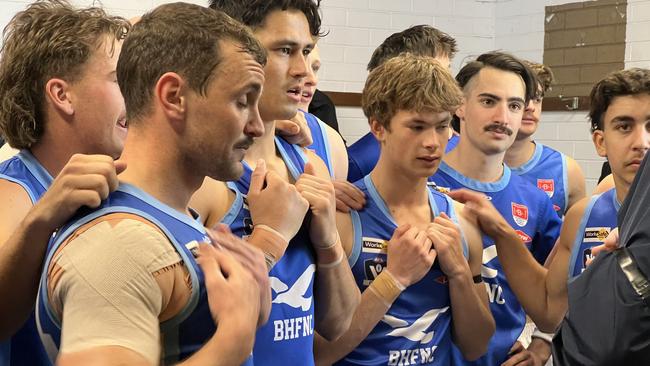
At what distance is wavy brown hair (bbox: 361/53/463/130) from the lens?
304 cm

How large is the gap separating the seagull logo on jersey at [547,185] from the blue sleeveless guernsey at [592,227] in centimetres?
89

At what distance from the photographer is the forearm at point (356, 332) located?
2.80 m

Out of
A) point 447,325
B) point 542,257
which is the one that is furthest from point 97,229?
point 542,257

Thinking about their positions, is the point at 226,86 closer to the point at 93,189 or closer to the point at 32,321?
the point at 93,189

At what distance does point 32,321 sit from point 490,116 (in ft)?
7.93

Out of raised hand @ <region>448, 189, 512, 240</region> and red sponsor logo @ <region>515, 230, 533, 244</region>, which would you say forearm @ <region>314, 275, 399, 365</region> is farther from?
red sponsor logo @ <region>515, 230, 533, 244</region>

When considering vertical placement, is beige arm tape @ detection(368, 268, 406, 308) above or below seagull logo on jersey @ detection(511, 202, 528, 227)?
below

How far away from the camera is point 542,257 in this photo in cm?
373

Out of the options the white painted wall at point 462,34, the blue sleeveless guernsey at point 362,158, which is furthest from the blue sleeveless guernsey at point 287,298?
the white painted wall at point 462,34

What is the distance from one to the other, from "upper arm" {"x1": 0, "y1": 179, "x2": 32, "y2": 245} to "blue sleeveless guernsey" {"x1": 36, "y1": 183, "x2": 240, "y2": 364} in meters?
0.42

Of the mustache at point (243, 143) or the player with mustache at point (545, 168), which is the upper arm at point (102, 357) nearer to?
the mustache at point (243, 143)

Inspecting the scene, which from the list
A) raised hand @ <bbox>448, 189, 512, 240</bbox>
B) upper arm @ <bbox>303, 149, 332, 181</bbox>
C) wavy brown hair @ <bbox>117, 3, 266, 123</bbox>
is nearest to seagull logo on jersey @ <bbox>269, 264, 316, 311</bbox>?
upper arm @ <bbox>303, 149, 332, 181</bbox>

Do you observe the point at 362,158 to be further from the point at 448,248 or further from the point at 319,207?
the point at 319,207

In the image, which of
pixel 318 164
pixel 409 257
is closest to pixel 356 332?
pixel 409 257
